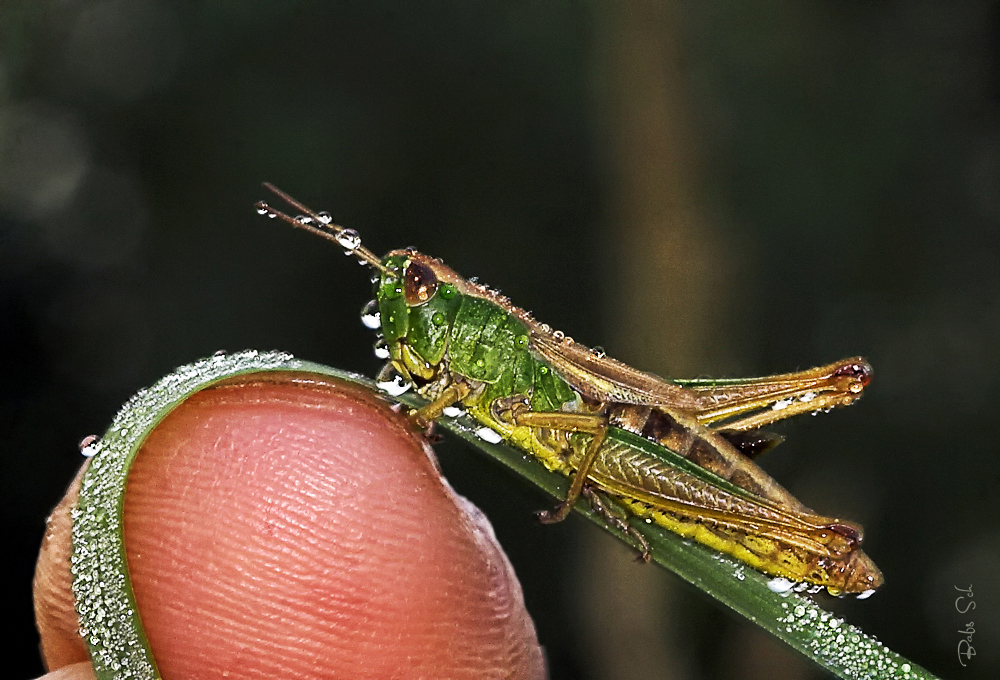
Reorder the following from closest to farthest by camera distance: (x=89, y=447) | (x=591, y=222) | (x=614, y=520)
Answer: (x=89, y=447) < (x=614, y=520) < (x=591, y=222)

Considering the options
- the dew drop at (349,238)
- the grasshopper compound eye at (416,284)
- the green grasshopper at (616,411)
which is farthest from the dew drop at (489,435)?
the dew drop at (349,238)

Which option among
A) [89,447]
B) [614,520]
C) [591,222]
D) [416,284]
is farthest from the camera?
[591,222]

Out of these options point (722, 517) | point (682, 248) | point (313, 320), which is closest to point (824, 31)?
point (682, 248)

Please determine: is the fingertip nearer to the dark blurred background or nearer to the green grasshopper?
the green grasshopper

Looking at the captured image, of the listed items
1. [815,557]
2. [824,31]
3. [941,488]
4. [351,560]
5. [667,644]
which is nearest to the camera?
[351,560]

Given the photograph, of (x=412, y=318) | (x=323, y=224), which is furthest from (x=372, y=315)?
(x=323, y=224)

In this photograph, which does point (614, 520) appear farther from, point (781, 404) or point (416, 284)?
point (416, 284)

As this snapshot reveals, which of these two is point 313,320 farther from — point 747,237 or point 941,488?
point 941,488
